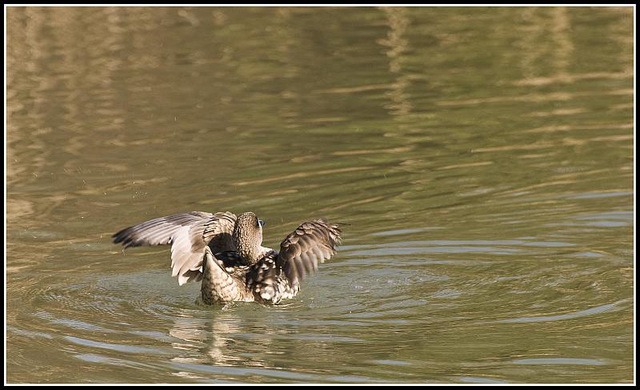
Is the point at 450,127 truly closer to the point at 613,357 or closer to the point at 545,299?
the point at 545,299

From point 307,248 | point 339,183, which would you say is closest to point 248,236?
point 307,248

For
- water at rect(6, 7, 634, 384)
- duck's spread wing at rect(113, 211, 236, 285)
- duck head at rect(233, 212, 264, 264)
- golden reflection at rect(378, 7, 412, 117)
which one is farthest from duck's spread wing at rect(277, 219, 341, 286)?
golden reflection at rect(378, 7, 412, 117)

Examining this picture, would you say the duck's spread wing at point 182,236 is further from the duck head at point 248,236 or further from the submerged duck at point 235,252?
the duck head at point 248,236

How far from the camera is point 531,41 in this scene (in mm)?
19297

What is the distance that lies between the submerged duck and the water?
16 cm

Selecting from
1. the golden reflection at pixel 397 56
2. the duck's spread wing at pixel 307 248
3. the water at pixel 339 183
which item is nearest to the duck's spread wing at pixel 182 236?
the water at pixel 339 183

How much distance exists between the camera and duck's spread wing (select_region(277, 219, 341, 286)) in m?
8.73

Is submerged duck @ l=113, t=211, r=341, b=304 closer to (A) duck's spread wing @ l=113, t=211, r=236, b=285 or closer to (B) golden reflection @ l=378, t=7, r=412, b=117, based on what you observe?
Result: (A) duck's spread wing @ l=113, t=211, r=236, b=285

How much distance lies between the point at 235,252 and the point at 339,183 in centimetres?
317

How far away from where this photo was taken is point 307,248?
28.8 ft

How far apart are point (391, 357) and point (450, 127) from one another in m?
7.17

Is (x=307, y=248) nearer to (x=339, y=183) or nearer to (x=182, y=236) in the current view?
(x=182, y=236)

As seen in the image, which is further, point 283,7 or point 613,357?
point 283,7

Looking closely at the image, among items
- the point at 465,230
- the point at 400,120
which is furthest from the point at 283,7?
the point at 465,230
